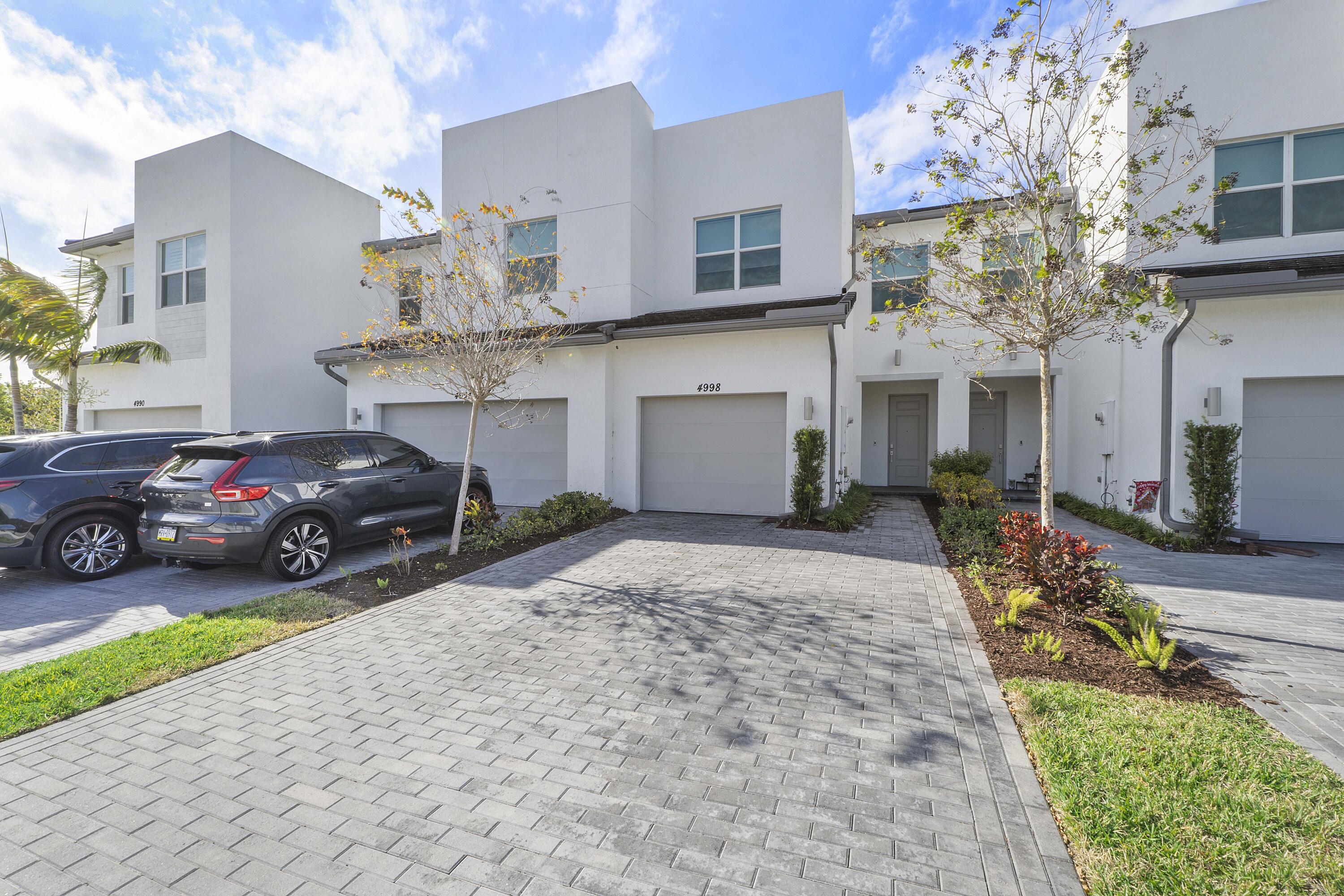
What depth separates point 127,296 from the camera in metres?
15.7

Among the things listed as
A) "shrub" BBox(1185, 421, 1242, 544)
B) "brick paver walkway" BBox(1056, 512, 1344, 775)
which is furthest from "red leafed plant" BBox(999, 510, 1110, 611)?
"shrub" BBox(1185, 421, 1242, 544)

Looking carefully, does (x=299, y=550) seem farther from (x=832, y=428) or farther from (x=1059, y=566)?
(x=832, y=428)

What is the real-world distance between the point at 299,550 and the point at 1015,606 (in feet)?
24.1

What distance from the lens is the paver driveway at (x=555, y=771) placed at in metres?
2.29

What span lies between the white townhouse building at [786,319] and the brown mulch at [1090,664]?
409cm

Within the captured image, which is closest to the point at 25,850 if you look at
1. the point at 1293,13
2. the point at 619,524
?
the point at 619,524

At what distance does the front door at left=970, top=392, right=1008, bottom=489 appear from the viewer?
15555 millimetres

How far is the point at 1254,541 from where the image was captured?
8586 millimetres

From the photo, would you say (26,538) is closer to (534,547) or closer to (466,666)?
(534,547)

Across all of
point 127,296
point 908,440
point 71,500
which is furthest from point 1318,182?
point 127,296

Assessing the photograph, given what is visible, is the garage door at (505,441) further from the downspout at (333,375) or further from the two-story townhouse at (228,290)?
the two-story townhouse at (228,290)

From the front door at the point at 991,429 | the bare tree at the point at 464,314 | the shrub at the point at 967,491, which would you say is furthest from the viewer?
the front door at the point at 991,429

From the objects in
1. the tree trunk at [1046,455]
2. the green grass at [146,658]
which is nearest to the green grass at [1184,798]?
the tree trunk at [1046,455]

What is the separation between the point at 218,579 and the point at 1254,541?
13.9m
